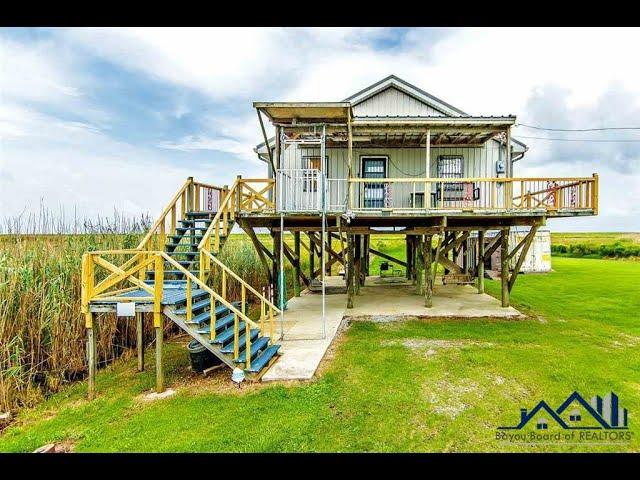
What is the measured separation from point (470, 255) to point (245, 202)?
51.9 feet

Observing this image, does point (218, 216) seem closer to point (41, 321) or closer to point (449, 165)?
point (41, 321)

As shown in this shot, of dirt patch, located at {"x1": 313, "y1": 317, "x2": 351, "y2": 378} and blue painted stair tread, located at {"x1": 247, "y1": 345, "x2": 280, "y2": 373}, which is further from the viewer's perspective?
dirt patch, located at {"x1": 313, "y1": 317, "x2": 351, "y2": 378}

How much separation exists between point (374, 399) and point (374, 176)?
9534 millimetres

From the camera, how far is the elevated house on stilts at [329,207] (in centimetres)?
703

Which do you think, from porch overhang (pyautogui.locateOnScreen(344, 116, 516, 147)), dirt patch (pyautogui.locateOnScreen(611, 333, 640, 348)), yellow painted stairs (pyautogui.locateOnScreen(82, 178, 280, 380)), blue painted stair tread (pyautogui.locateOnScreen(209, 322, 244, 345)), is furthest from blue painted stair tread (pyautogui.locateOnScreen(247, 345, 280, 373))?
dirt patch (pyautogui.locateOnScreen(611, 333, 640, 348))

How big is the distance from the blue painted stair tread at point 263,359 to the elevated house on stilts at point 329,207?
5 cm

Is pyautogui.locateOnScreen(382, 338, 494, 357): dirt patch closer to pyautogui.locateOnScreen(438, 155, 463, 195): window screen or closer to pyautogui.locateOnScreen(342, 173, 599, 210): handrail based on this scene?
pyautogui.locateOnScreen(342, 173, 599, 210): handrail

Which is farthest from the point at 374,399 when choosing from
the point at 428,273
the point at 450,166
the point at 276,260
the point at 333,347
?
the point at 450,166

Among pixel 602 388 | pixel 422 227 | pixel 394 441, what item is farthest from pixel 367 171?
pixel 394 441

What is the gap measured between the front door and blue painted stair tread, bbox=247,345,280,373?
7.16 m

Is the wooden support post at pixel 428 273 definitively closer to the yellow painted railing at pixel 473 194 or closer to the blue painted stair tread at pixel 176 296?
the yellow painted railing at pixel 473 194

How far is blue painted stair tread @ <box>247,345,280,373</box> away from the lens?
686 cm

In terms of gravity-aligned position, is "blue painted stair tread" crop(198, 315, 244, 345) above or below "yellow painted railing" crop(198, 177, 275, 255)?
below
